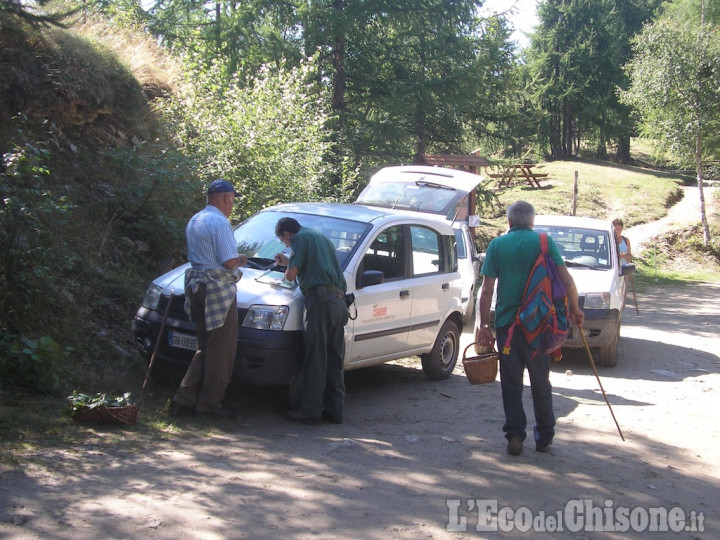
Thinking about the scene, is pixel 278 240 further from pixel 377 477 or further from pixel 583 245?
pixel 583 245

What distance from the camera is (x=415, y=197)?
12.9m

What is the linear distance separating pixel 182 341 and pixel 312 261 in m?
1.36

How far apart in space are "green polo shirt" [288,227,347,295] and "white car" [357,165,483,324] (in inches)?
228

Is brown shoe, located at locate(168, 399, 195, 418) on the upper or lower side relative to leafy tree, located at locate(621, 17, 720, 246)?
lower

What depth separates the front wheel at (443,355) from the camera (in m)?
8.87

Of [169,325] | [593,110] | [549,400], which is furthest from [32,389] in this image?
[593,110]

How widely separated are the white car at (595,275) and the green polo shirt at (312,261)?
4.50 m

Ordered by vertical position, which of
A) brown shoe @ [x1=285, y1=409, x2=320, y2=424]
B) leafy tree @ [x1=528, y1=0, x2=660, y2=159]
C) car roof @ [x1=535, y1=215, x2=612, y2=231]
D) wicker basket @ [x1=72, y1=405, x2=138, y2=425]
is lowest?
brown shoe @ [x1=285, y1=409, x2=320, y2=424]

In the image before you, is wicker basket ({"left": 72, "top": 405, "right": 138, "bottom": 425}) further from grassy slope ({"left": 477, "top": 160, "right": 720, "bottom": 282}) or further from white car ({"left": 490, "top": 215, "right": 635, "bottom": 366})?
grassy slope ({"left": 477, "top": 160, "right": 720, "bottom": 282})

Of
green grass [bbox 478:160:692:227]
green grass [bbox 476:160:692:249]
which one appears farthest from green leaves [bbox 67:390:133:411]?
green grass [bbox 478:160:692:227]

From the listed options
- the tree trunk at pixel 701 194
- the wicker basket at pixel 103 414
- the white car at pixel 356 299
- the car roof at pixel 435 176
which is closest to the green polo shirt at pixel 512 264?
the white car at pixel 356 299

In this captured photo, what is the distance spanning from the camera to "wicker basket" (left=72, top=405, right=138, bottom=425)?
5.85 meters

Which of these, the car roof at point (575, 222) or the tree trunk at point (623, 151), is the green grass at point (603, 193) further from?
the car roof at point (575, 222)

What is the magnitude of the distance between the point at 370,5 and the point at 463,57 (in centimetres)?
380
